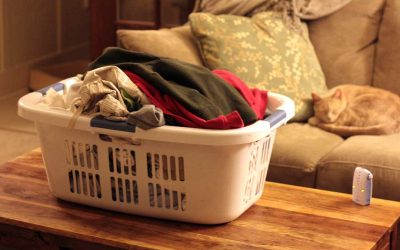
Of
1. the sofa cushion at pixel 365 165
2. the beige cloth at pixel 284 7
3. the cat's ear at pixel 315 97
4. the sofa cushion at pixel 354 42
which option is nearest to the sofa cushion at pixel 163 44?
the beige cloth at pixel 284 7

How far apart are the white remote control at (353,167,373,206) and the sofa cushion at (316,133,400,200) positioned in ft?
1.42

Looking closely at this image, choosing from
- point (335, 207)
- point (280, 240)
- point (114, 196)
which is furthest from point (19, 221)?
point (335, 207)

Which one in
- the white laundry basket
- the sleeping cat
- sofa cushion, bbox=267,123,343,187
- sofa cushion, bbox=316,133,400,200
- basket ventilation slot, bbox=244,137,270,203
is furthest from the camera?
the sleeping cat

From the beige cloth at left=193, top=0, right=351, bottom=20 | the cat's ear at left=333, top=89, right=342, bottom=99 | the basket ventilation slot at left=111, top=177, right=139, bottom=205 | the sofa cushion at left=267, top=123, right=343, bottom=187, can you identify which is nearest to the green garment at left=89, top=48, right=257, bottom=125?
the basket ventilation slot at left=111, top=177, right=139, bottom=205

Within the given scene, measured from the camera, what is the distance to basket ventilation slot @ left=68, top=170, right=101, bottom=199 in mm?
1933

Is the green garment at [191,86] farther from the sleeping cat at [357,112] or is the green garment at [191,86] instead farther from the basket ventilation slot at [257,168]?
the sleeping cat at [357,112]

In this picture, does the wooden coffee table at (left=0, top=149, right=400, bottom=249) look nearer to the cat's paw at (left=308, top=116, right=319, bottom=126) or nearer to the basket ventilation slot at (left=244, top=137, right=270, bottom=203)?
the basket ventilation slot at (left=244, top=137, right=270, bottom=203)

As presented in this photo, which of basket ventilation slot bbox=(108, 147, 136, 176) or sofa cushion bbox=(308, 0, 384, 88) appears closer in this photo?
basket ventilation slot bbox=(108, 147, 136, 176)

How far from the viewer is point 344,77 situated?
3.05 m

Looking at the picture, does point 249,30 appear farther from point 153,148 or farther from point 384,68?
point 153,148

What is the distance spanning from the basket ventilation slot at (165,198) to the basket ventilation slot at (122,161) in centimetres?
6

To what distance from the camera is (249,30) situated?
294 centimetres

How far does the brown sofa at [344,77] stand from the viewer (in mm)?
2479

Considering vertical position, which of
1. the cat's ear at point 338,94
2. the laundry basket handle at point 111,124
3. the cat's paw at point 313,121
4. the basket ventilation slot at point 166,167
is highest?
the laundry basket handle at point 111,124
